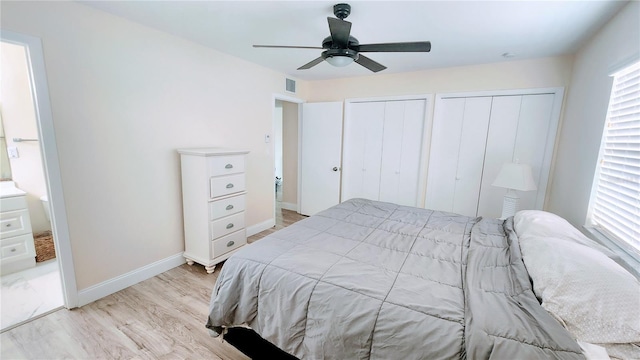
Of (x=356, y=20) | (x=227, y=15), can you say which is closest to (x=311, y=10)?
(x=356, y=20)

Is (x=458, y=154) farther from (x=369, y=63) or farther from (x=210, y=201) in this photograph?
(x=210, y=201)

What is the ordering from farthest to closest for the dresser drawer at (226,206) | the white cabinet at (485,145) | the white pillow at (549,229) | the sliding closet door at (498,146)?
the sliding closet door at (498,146), the white cabinet at (485,145), the dresser drawer at (226,206), the white pillow at (549,229)

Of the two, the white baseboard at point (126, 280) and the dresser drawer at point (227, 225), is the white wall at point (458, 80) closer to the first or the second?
the dresser drawer at point (227, 225)

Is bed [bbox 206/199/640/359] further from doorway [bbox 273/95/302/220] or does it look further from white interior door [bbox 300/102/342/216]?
doorway [bbox 273/95/302/220]

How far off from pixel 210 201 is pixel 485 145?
328 centimetres

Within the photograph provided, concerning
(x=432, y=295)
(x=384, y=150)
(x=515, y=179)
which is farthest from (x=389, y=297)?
(x=384, y=150)

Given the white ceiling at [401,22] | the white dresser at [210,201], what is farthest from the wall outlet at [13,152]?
the white ceiling at [401,22]

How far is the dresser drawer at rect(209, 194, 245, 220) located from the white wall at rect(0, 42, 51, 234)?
193cm

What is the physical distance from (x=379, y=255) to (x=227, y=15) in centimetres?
213

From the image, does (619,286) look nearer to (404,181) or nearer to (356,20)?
(356,20)

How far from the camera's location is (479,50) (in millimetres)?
2625

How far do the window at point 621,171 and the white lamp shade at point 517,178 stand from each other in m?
0.69

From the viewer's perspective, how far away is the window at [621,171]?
1429 mm

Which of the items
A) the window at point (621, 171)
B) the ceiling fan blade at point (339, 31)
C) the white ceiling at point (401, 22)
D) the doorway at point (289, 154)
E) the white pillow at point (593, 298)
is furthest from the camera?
the doorway at point (289, 154)
